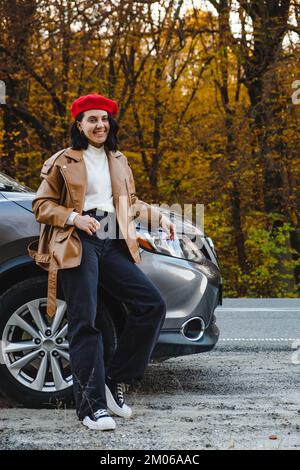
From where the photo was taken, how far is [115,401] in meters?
5.44

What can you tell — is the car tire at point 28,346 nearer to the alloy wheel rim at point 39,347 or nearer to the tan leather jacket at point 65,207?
the alloy wheel rim at point 39,347

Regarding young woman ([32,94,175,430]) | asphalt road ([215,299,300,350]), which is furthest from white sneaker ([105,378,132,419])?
asphalt road ([215,299,300,350])

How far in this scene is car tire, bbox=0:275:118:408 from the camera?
5.64m

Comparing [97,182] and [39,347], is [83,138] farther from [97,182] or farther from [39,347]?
[39,347]

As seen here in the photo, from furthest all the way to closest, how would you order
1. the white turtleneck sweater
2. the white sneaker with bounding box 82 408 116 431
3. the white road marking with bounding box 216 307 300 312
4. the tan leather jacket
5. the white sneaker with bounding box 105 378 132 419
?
the white road marking with bounding box 216 307 300 312 → the white sneaker with bounding box 105 378 132 419 → the white turtleneck sweater → the tan leather jacket → the white sneaker with bounding box 82 408 116 431

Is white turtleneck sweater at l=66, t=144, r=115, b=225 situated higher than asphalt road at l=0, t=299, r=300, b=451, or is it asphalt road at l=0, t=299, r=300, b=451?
white turtleneck sweater at l=66, t=144, r=115, b=225

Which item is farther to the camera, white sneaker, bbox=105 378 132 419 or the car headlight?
the car headlight

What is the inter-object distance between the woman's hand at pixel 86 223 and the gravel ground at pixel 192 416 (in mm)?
1055

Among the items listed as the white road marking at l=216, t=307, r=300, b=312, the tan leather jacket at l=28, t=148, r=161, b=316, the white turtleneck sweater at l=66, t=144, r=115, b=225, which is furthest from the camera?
the white road marking at l=216, t=307, r=300, b=312

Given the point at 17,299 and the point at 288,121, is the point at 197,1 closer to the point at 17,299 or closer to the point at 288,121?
the point at 288,121

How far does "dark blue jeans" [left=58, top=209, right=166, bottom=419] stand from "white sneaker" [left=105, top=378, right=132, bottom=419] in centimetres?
7

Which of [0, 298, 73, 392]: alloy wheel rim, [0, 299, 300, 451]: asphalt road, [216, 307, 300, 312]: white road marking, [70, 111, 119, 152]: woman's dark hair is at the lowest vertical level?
[216, 307, 300, 312]: white road marking

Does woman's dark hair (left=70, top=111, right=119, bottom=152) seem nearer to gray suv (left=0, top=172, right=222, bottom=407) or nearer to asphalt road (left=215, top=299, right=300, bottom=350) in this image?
gray suv (left=0, top=172, right=222, bottom=407)

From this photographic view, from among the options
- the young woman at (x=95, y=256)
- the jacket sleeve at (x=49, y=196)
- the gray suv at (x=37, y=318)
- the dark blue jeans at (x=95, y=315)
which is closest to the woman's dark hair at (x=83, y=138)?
the young woman at (x=95, y=256)
